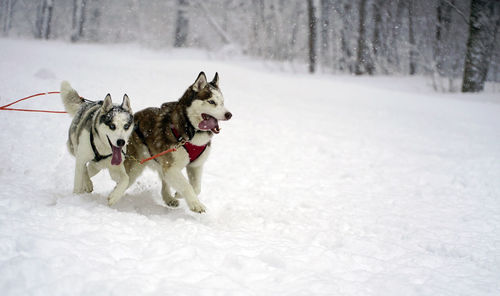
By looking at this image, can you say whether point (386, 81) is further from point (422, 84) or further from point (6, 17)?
point (6, 17)

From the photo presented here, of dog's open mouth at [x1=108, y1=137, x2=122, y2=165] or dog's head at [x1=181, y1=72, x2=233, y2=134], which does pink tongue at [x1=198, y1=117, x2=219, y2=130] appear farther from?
dog's open mouth at [x1=108, y1=137, x2=122, y2=165]

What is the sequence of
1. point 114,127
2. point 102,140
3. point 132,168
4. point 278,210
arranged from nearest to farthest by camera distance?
1. point 114,127
2. point 102,140
3. point 132,168
4. point 278,210

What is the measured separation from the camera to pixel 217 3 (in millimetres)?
26781

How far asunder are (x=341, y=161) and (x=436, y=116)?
5527 mm

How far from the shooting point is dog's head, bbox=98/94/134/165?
10.3 feet

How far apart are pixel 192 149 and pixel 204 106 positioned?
0.47 m

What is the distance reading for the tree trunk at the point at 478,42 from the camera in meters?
11.6

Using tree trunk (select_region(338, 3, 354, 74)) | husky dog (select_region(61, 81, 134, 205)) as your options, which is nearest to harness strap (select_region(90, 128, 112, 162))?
husky dog (select_region(61, 81, 134, 205))

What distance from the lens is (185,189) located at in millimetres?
3490

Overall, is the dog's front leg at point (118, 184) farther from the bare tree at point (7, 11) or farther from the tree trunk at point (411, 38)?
the bare tree at point (7, 11)

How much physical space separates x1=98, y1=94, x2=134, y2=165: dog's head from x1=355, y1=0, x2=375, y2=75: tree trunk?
57.0 ft

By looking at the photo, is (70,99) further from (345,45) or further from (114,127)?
(345,45)

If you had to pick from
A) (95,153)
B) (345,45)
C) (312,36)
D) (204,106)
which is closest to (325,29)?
(345,45)

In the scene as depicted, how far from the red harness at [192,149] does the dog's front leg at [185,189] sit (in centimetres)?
20
